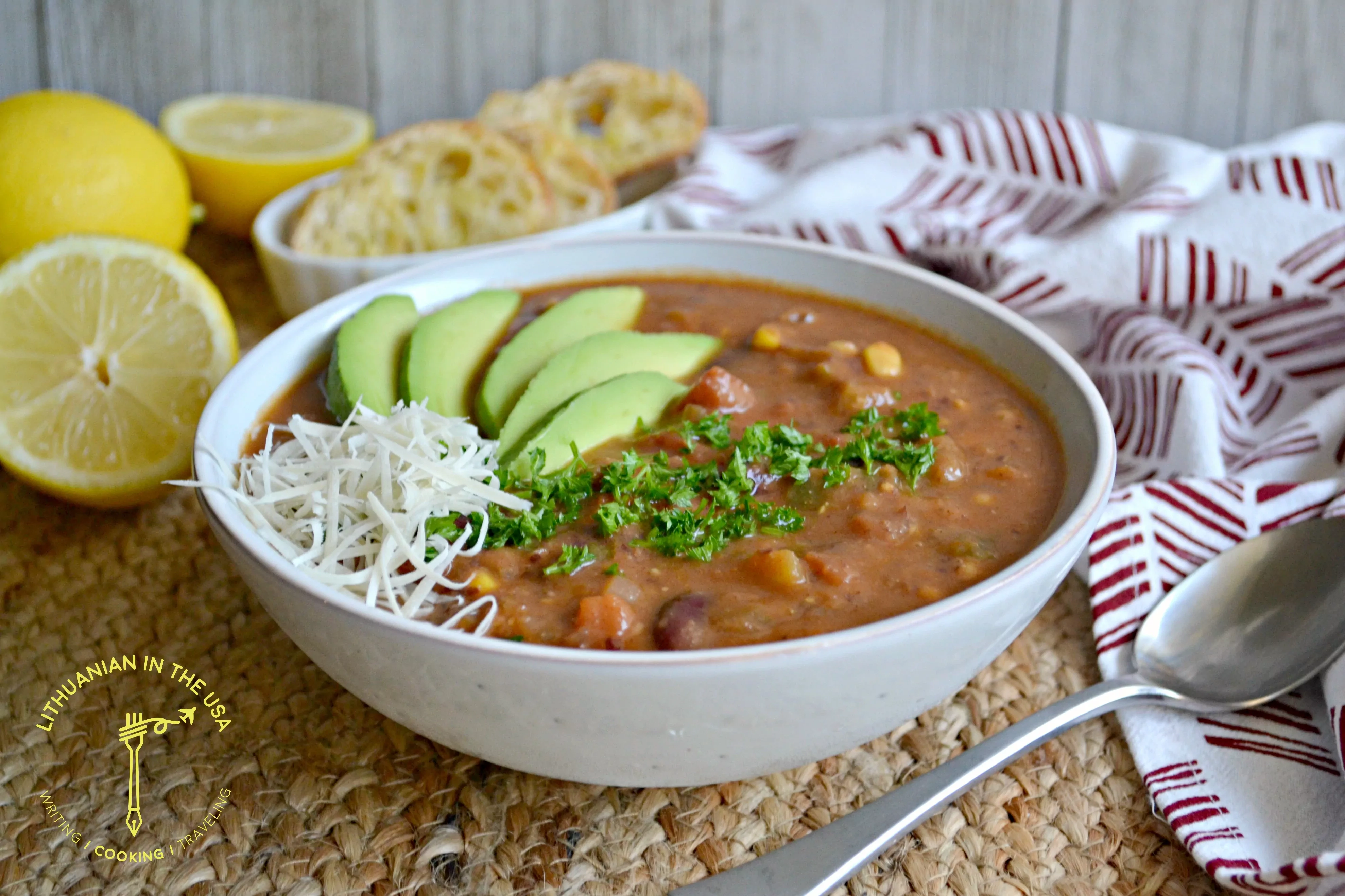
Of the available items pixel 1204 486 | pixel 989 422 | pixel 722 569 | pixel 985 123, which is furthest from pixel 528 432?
pixel 985 123

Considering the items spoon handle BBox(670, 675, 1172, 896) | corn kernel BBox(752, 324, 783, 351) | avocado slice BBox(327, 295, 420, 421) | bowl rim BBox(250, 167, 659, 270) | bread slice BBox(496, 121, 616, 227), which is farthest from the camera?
bread slice BBox(496, 121, 616, 227)

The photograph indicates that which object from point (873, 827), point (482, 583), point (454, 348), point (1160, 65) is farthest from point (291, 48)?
point (873, 827)

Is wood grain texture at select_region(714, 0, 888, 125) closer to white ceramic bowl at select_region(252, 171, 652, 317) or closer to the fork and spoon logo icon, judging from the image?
white ceramic bowl at select_region(252, 171, 652, 317)

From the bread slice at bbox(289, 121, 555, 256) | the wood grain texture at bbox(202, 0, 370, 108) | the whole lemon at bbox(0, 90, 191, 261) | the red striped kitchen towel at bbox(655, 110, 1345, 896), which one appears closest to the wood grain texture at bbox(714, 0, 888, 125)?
the red striped kitchen towel at bbox(655, 110, 1345, 896)

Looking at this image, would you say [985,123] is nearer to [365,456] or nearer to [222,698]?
[365,456]

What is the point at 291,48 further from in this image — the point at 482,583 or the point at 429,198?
the point at 482,583
